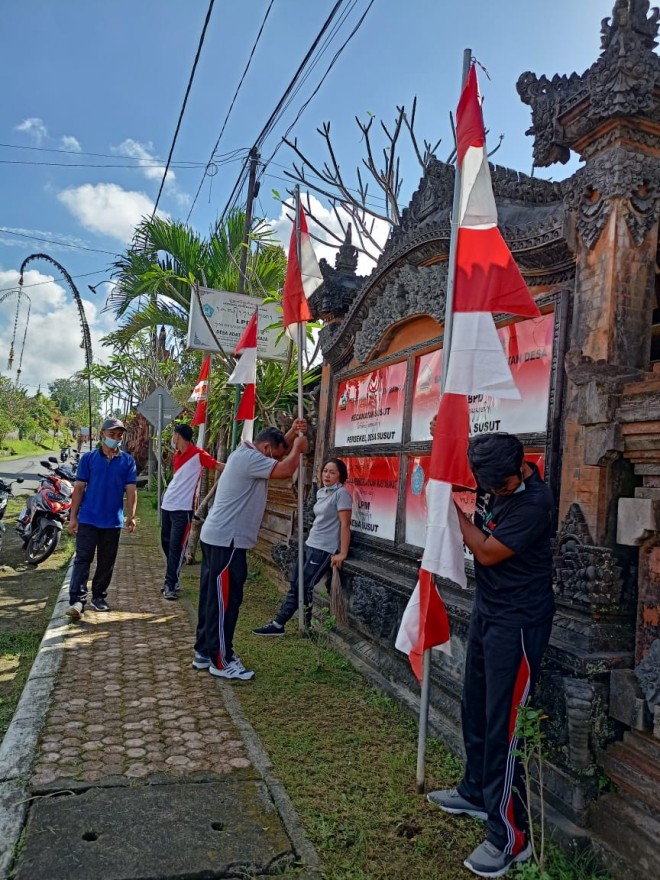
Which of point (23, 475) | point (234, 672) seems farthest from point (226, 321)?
point (23, 475)

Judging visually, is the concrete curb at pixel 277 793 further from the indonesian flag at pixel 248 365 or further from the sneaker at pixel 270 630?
the indonesian flag at pixel 248 365

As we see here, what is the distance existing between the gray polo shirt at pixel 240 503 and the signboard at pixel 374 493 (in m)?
1.04

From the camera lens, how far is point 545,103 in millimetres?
3453

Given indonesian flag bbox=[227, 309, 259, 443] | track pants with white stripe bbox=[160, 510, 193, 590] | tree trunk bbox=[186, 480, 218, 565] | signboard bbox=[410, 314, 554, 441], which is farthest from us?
tree trunk bbox=[186, 480, 218, 565]

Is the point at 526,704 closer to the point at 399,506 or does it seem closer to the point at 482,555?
the point at 482,555

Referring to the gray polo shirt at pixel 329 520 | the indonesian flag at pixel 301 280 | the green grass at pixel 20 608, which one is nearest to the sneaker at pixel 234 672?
the green grass at pixel 20 608

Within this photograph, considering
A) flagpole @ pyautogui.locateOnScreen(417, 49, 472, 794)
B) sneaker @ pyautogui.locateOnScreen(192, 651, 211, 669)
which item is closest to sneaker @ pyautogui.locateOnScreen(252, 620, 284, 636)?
sneaker @ pyautogui.locateOnScreen(192, 651, 211, 669)

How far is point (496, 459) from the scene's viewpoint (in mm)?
2707

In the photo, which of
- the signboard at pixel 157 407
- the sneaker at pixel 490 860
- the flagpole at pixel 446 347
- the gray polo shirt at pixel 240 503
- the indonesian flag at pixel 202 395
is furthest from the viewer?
the signboard at pixel 157 407

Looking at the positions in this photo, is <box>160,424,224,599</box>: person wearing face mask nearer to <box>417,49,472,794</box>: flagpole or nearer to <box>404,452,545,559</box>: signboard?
<box>404,452,545,559</box>: signboard

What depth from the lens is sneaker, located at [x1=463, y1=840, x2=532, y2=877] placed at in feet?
8.43

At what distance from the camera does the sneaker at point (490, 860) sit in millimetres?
2568

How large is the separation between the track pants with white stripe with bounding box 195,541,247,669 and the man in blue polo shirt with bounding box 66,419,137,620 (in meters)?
1.83

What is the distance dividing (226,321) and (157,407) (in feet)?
13.4
